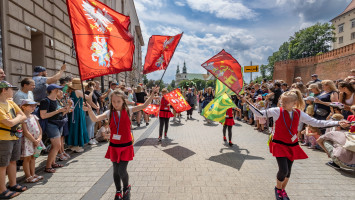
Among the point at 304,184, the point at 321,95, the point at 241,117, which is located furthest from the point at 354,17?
the point at 304,184

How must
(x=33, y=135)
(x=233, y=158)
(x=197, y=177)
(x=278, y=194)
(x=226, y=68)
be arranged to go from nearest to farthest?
(x=278, y=194)
(x=33, y=135)
(x=197, y=177)
(x=226, y=68)
(x=233, y=158)

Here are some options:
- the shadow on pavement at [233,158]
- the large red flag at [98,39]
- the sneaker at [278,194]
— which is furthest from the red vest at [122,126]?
the shadow on pavement at [233,158]

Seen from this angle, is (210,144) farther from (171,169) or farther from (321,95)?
(321,95)

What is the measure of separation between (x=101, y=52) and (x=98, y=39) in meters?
0.25

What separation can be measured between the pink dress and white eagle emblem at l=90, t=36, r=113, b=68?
6.18 feet

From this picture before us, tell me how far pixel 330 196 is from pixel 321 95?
3.61 m

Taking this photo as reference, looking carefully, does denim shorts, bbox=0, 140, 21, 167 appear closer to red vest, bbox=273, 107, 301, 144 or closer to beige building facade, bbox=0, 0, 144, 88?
beige building facade, bbox=0, 0, 144, 88

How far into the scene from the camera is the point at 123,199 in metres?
3.11

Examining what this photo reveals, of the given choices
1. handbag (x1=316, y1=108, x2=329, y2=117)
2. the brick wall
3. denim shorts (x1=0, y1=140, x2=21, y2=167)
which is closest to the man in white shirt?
denim shorts (x1=0, y1=140, x2=21, y2=167)

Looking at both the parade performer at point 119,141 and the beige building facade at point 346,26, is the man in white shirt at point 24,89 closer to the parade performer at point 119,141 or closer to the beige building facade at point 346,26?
the parade performer at point 119,141

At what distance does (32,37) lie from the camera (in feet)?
25.7

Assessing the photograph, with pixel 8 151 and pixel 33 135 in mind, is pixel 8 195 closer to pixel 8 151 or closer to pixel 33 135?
pixel 8 151

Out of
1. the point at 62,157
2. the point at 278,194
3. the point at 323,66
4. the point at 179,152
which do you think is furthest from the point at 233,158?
the point at 323,66

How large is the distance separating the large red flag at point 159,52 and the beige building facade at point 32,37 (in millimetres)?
4173
